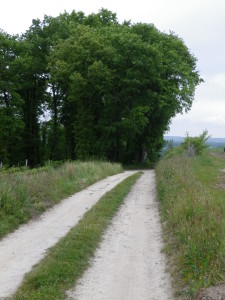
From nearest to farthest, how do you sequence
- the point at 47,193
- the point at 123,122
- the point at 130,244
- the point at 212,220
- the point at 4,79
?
the point at 212,220 → the point at 130,244 → the point at 47,193 → the point at 123,122 → the point at 4,79

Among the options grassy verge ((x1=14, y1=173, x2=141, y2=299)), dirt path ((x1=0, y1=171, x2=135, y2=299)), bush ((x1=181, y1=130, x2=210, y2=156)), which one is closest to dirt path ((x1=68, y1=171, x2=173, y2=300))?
grassy verge ((x1=14, y1=173, x2=141, y2=299))

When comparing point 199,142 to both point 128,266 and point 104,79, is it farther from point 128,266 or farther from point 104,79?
point 128,266

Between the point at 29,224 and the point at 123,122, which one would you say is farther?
the point at 123,122

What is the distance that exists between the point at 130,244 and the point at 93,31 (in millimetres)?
34384

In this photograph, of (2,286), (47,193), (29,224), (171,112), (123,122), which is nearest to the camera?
(2,286)

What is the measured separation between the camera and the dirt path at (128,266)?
5.83 metres

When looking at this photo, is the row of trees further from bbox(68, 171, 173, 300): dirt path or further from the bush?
bbox(68, 171, 173, 300): dirt path

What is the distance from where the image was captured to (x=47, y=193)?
1366 cm

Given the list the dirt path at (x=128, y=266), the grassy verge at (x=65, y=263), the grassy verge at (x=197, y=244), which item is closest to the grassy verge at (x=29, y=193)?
the grassy verge at (x=65, y=263)

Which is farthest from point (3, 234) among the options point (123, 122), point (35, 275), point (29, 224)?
point (123, 122)

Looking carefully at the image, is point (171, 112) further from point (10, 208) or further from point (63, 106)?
point (10, 208)

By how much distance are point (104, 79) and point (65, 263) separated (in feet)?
103

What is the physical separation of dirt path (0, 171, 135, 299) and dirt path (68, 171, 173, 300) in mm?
1156

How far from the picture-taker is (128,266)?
7.12 metres
